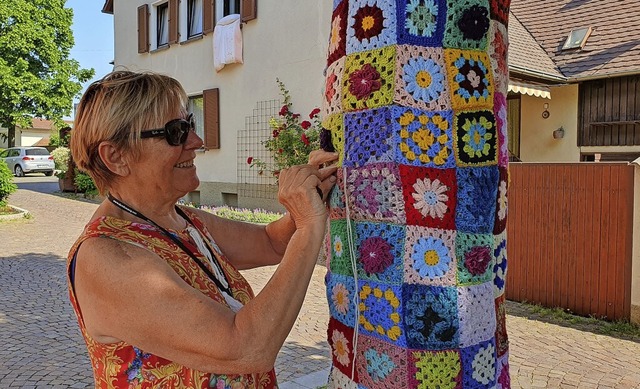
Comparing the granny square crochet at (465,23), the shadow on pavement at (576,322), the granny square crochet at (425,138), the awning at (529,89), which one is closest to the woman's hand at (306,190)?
the granny square crochet at (425,138)

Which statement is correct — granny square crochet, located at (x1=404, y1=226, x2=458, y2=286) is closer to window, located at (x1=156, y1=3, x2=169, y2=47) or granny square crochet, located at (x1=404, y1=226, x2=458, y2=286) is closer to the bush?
the bush

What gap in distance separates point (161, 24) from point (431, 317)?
15389 mm

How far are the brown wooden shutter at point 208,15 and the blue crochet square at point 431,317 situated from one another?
12368 millimetres

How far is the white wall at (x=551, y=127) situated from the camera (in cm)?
1055

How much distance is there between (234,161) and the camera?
12.7m

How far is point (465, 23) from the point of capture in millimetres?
1426

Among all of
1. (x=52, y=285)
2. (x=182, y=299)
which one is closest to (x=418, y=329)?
(x=182, y=299)

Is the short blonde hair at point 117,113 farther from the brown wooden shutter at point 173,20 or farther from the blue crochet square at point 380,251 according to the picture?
the brown wooden shutter at point 173,20

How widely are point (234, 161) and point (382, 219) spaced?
37.7 feet

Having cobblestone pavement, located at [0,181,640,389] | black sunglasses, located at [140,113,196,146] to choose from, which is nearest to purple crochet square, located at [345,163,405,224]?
black sunglasses, located at [140,113,196,146]

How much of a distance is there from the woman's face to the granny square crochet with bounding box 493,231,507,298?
3.03 ft

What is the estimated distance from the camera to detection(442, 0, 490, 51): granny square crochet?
142 centimetres

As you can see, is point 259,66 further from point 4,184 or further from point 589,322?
point 589,322

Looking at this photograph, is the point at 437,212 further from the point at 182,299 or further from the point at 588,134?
the point at 588,134
